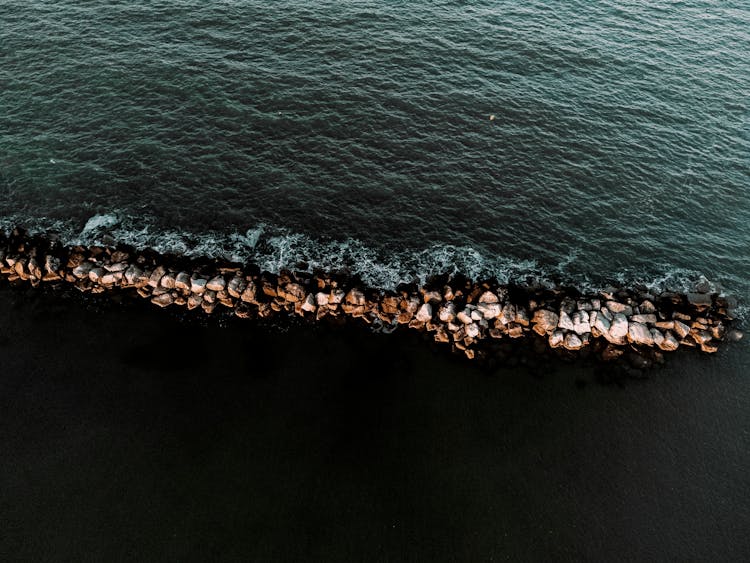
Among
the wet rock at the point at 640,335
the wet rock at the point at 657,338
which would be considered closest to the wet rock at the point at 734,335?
the wet rock at the point at 657,338

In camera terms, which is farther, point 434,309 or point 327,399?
point 434,309

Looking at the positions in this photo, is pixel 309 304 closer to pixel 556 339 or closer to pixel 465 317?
pixel 465 317

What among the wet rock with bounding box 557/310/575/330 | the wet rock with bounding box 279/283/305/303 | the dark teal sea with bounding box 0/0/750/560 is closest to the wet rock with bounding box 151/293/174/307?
the dark teal sea with bounding box 0/0/750/560

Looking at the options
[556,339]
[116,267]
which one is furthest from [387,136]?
[116,267]

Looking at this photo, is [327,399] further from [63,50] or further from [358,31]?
[63,50]

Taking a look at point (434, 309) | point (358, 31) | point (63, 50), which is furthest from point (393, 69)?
point (63, 50)

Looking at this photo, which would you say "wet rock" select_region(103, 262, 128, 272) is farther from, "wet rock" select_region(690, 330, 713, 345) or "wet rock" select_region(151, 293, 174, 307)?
"wet rock" select_region(690, 330, 713, 345)
